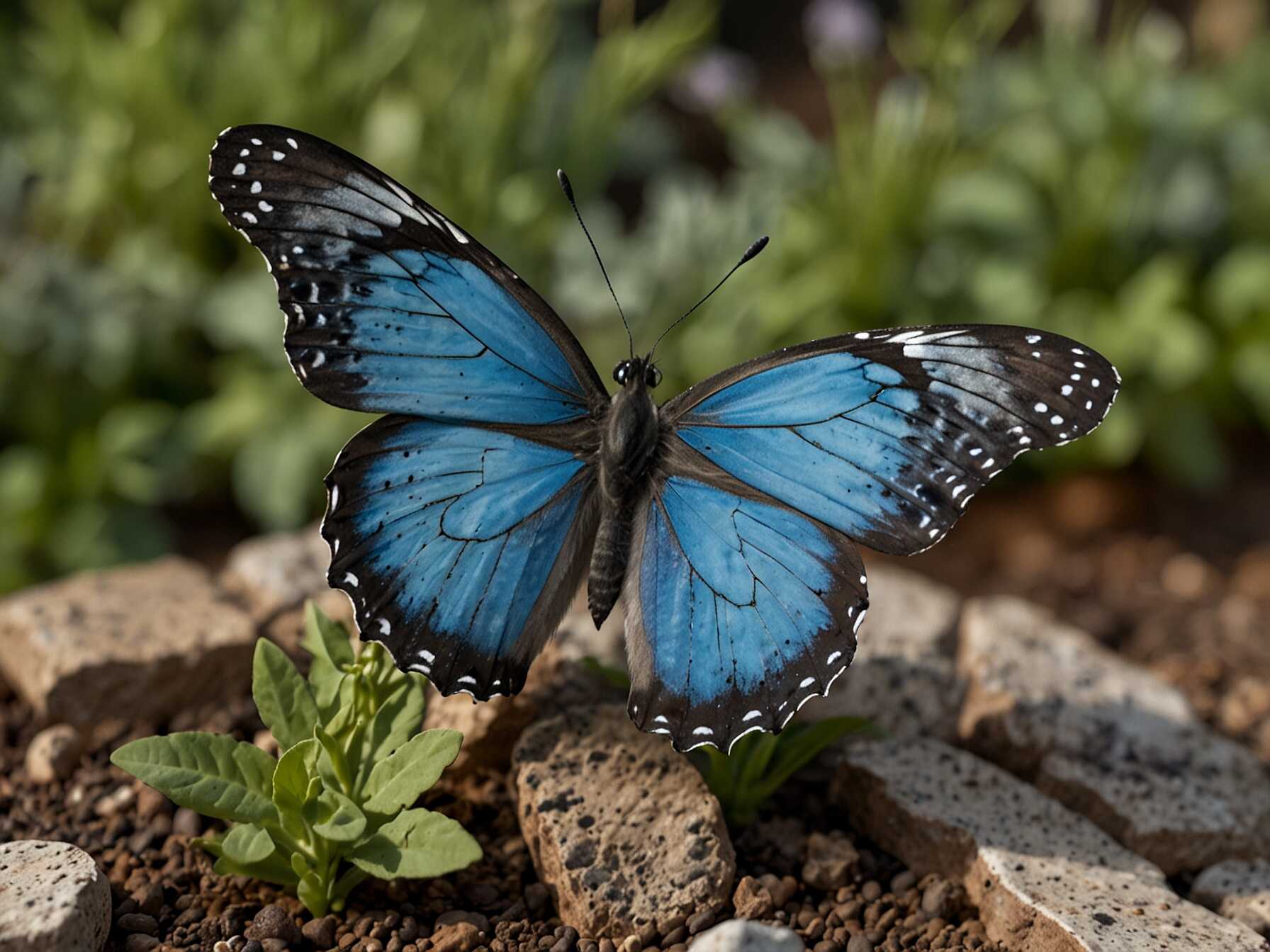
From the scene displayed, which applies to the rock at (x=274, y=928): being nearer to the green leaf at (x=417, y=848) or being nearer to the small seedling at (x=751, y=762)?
the green leaf at (x=417, y=848)

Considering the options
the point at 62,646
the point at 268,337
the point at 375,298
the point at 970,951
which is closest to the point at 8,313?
the point at 268,337

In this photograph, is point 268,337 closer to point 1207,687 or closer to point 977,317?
point 977,317

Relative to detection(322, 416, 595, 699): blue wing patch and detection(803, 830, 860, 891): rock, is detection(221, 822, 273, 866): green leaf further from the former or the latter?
detection(803, 830, 860, 891): rock

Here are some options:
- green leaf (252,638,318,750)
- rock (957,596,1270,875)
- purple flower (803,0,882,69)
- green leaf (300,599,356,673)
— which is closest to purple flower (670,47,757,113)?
purple flower (803,0,882,69)

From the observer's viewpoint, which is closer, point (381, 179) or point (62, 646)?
point (381, 179)

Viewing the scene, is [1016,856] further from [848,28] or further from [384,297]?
[848,28]
